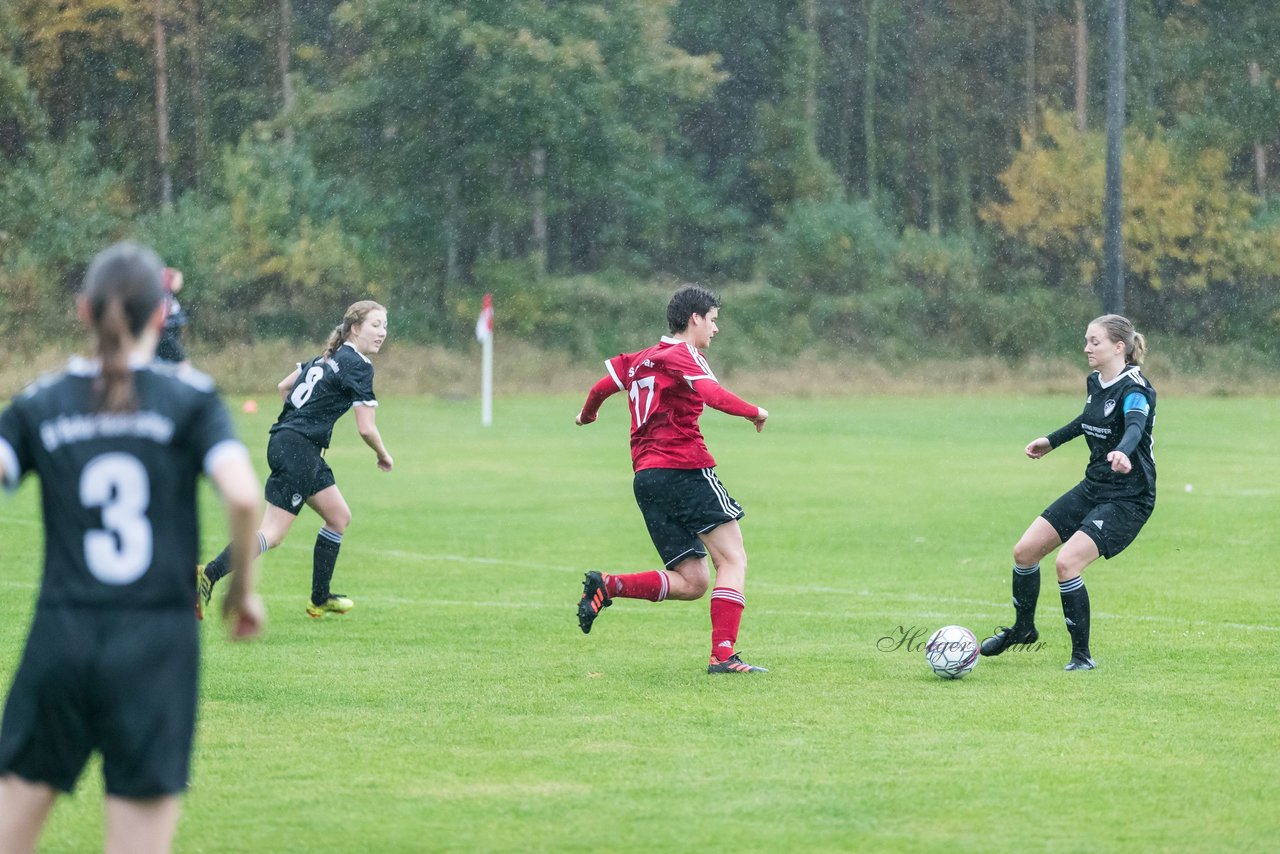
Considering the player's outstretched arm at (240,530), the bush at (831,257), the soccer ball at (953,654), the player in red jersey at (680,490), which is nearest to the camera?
the player's outstretched arm at (240,530)

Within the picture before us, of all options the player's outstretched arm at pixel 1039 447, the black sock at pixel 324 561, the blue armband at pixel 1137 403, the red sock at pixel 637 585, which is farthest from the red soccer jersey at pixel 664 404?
the black sock at pixel 324 561


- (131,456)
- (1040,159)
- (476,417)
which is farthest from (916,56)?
(131,456)

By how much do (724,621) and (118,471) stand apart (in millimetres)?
4826

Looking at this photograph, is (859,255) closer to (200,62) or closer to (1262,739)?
(200,62)

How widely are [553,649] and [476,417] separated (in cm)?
2282

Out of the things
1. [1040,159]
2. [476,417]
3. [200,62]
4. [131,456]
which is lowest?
[476,417]

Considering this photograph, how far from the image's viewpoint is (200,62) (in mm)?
51281

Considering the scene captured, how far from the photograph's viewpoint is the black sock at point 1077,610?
831 cm

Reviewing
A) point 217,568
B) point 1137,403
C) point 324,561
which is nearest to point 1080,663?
point 1137,403

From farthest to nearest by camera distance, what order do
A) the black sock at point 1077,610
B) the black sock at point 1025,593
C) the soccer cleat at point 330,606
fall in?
the soccer cleat at point 330,606 < the black sock at point 1025,593 < the black sock at point 1077,610

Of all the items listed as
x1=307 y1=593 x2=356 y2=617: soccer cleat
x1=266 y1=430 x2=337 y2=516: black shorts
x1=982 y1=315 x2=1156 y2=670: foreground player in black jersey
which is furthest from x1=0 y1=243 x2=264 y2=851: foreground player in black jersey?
x1=307 y1=593 x2=356 y2=617: soccer cleat

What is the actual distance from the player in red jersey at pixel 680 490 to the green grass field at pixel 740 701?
0.38 meters

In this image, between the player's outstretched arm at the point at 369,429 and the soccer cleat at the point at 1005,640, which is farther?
the player's outstretched arm at the point at 369,429

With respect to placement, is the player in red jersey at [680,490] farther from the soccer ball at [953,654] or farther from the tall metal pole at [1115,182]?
the tall metal pole at [1115,182]
